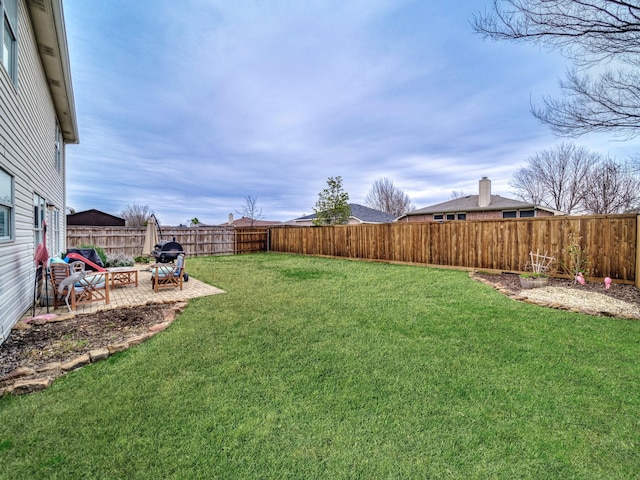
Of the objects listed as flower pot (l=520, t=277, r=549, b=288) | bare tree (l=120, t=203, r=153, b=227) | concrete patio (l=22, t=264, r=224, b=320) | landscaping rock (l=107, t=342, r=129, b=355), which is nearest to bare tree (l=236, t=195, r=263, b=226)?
bare tree (l=120, t=203, r=153, b=227)

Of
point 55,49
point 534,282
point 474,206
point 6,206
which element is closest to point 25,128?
point 6,206

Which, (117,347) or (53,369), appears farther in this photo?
(117,347)

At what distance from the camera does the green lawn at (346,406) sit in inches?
68.5

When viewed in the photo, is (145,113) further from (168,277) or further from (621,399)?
(621,399)

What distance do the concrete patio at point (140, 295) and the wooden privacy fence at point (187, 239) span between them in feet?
24.6

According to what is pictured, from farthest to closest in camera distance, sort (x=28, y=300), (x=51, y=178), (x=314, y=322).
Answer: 1. (x=51, y=178)
2. (x=28, y=300)
3. (x=314, y=322)

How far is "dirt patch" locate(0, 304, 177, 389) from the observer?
10.2 feet

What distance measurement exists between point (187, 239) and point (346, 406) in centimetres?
1493

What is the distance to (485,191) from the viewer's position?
782 inches

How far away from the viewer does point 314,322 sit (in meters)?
4.30

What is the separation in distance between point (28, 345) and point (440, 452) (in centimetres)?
464

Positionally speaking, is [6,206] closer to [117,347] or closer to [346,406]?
[117,347]

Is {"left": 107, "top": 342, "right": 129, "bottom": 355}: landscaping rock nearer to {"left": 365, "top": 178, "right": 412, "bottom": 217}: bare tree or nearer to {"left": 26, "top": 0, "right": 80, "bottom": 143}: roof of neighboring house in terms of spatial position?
{"left": 26, "top": 0, "right": 80, "bottom": 143}: roof of neighboring house

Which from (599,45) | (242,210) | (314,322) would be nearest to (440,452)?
(314,322)
